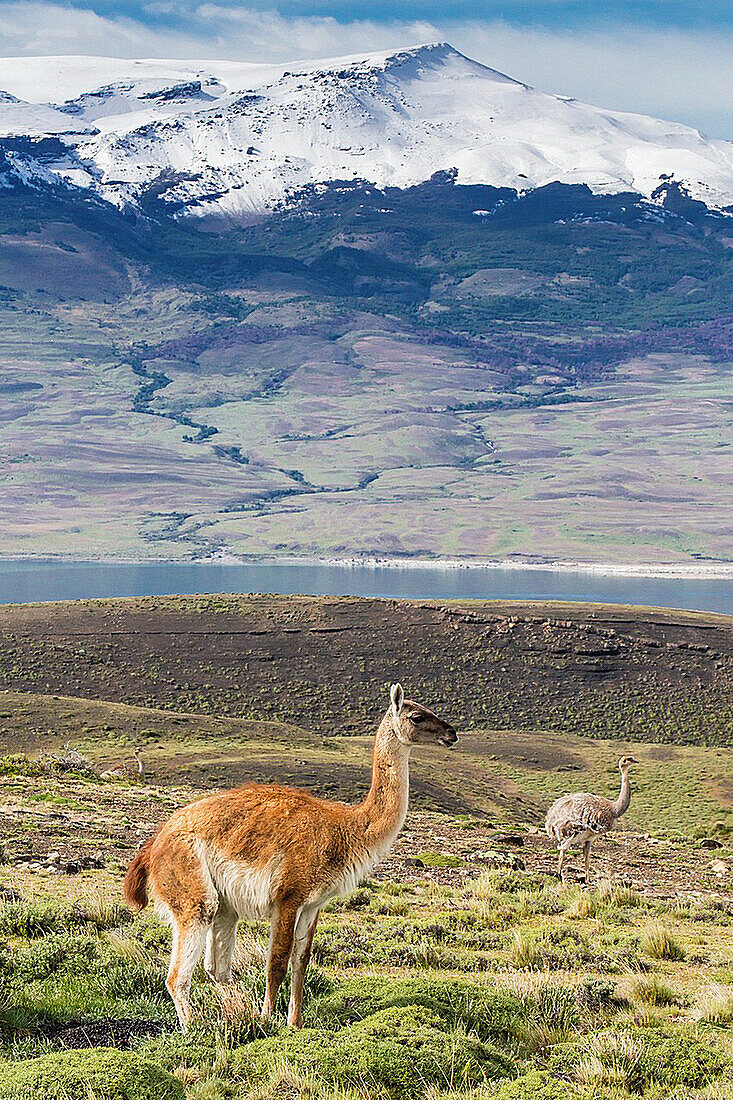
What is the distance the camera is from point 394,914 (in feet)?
38.8

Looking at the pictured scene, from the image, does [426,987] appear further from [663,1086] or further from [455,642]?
[455,642]

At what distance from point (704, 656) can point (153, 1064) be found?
171 feet

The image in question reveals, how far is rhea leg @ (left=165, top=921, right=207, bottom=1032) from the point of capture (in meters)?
6.91

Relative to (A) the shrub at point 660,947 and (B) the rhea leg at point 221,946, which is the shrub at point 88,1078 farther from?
(A) the shrub at point 660,947

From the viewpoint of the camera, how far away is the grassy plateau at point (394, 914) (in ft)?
20.9

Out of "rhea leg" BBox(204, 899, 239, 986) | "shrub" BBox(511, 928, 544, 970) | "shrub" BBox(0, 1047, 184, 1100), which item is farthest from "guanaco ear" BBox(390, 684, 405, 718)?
"shrub" BBox(511, 928, 544, 970)

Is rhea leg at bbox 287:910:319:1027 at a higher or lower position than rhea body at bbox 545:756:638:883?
higher

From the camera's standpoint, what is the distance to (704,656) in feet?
182

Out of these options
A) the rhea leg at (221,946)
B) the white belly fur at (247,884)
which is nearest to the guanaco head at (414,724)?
the white belly fur at (247,884)

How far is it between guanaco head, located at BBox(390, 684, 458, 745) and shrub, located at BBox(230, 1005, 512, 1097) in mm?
1656

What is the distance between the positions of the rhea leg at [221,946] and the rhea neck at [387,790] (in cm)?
97

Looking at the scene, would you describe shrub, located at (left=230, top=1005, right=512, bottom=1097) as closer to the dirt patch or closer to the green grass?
the green grass

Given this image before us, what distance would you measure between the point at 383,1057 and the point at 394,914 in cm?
556

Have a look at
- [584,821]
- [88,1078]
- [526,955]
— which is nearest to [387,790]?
[88,1078]
